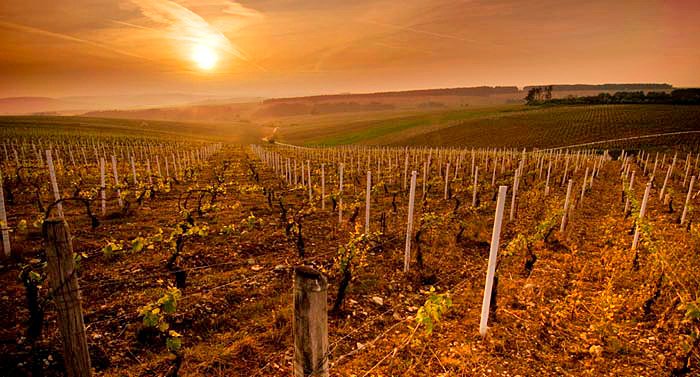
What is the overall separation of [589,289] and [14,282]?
38.5ft

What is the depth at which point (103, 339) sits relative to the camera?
494cm

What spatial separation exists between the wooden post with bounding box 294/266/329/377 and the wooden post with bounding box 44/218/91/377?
207 cm

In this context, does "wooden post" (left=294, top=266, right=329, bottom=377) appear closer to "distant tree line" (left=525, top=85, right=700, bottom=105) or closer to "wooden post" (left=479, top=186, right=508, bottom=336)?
"wooden post" (left=479, top=186, right=508, bottom=336)

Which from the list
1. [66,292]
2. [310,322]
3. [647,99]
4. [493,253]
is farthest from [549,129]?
[66,292]

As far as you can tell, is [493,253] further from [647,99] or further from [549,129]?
[647,99]

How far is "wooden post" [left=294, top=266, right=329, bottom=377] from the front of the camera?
221 cm

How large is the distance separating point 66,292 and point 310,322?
7.44 ft

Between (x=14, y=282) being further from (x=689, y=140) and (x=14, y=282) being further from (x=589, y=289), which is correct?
(x=689, y=140)

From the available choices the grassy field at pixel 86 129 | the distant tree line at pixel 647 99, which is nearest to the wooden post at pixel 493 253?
the grassy field at pixel 86 129

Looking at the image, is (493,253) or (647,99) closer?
(493,253)

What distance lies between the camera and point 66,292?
2.77 meters

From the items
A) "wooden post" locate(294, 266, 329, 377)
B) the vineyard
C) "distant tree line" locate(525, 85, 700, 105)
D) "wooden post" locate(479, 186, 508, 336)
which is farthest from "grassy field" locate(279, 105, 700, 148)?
"wooden post" locate(294, 266, 329, 377)

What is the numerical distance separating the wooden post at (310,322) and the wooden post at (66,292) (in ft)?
6.81

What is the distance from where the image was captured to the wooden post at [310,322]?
2209 millimetres
